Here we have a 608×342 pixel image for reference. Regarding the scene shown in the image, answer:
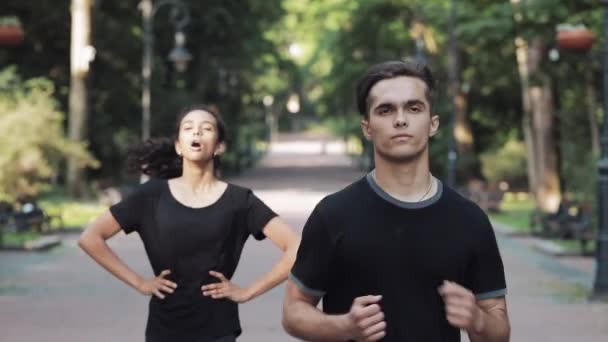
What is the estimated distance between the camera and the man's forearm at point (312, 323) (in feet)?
11.6

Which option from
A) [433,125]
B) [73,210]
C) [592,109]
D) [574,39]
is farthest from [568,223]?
[433,125]

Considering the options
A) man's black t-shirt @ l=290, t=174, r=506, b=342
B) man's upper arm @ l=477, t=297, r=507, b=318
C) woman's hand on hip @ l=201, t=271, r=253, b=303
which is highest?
man's black t-shirt @ l=290, t=174, r=506, b=342

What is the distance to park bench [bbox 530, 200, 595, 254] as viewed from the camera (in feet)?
74.2

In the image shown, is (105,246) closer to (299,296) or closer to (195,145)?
(195,145)

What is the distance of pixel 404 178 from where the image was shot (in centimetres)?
371

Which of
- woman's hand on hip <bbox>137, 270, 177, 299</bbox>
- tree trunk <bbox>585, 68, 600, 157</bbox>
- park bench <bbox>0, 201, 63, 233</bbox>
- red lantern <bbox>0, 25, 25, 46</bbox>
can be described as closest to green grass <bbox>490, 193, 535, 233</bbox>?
tree trunk <bbox>585, 68, 600, 157</bbox>

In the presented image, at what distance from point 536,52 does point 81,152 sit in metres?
→ 11.6

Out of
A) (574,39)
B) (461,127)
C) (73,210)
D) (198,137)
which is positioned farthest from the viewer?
(461,127)

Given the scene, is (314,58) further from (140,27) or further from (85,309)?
(85,309)

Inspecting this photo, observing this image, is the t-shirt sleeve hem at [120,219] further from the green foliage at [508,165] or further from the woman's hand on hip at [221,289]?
the green foliage at [508,165]

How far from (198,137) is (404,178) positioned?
251cm

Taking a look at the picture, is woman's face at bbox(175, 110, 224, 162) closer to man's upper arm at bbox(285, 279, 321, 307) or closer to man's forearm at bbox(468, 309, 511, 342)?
man's upper arm at bbox(285, 279, 321, 307)

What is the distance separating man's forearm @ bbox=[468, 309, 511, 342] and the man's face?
469 millimetres

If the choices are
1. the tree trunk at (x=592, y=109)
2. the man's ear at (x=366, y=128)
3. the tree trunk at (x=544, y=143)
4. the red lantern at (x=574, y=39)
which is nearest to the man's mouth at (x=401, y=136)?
the man's ear at (x=366, y=128)
